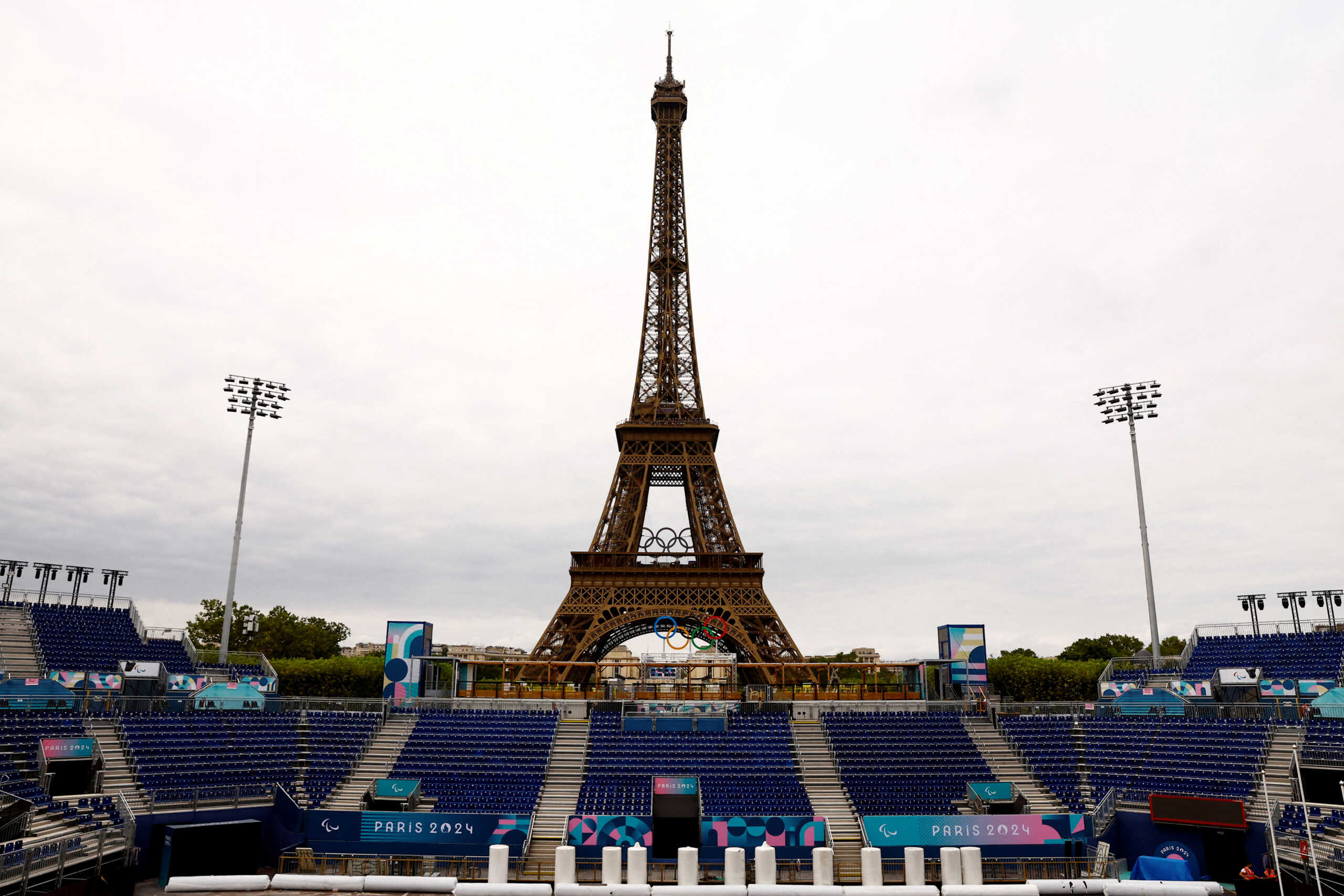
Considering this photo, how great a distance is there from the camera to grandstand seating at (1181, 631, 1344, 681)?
135 feet

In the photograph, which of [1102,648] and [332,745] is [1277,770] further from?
[1102,648]

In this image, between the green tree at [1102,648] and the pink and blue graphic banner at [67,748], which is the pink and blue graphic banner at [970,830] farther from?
the green tree at [1102,648]

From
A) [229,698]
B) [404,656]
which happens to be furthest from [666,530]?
[229,698]

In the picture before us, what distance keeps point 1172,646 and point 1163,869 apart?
245ft

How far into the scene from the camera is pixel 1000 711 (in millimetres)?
40312

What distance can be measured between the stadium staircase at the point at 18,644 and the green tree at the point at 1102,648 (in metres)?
86.8

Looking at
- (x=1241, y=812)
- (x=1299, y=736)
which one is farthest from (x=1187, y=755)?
(x=1241, y=812)

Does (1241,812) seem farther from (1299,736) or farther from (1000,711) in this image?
(1000,711)

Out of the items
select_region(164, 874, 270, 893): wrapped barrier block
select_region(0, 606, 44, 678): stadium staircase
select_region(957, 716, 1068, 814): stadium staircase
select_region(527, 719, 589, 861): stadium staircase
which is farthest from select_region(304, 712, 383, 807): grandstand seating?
select_region(957, 716, 1068, 814): stadium staircase

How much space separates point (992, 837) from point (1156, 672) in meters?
21.6

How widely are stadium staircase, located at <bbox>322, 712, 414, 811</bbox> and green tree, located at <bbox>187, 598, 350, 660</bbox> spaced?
31.7 meters

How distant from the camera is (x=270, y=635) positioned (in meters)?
72.4

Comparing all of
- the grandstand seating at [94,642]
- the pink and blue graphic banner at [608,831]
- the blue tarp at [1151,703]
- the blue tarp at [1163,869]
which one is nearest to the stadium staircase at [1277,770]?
the blue tarp at [1151,703]

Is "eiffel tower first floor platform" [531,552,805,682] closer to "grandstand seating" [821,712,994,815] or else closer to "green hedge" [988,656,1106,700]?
"grandstand seating" [821,712,994,815]
